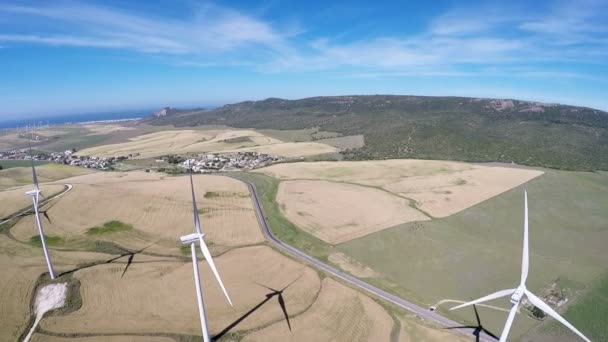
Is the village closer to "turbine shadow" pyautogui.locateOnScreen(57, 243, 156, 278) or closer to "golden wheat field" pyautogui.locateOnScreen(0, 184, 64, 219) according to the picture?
"golden wheat field" pyautogui.locateOnScreen(0, 184, 64, 219)

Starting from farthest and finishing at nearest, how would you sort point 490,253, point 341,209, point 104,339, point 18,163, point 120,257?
1. point 18,163
2. point 341,209
3. point 490,253
4. point 120,257
5. point 104,339

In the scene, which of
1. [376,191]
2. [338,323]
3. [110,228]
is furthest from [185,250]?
[376,191]

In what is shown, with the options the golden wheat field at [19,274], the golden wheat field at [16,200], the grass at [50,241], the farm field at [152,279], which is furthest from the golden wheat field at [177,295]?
the golden wheat field at [16,200]

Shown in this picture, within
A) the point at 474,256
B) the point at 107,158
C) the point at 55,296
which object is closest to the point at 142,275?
the point at 55,296

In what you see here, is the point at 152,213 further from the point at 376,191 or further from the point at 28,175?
the point at 28,175

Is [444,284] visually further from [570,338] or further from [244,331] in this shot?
[244,331]

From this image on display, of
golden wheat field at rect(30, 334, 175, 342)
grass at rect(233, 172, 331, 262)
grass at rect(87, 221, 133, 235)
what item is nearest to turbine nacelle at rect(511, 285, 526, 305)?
grass at rect(233, 172, 331, 262)
